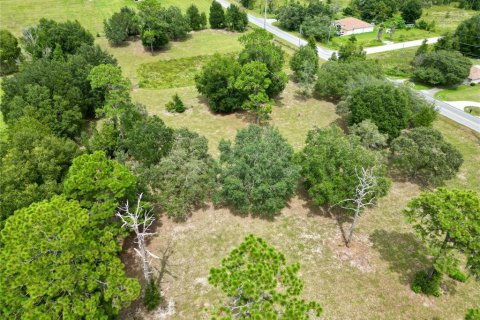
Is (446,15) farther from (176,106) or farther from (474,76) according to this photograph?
(176,106)

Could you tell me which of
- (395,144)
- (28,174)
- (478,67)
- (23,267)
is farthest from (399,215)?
(478,67)

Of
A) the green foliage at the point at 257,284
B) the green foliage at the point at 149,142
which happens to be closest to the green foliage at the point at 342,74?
the green foliage at the point at 149,142

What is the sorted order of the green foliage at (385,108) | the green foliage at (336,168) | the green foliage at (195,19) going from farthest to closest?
1. the green foliage at (195,19)
2. the green foliage at (385,108)
3. the green foliage at (336,168)

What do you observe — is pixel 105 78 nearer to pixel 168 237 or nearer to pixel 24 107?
pixel 24 107

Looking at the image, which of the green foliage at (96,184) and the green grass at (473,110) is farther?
the green grass at (473,110)

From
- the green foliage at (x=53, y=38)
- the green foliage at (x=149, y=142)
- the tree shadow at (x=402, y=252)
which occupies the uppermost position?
the green foliage at (x=53, y=38)

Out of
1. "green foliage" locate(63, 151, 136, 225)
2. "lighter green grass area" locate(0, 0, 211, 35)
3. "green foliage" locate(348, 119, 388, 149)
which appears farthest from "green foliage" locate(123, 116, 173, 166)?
"lighter green grass area" locate(0, 0, 211, 35)

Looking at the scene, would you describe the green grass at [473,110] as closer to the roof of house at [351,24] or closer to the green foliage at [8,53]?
the roof of house at [351,24]
